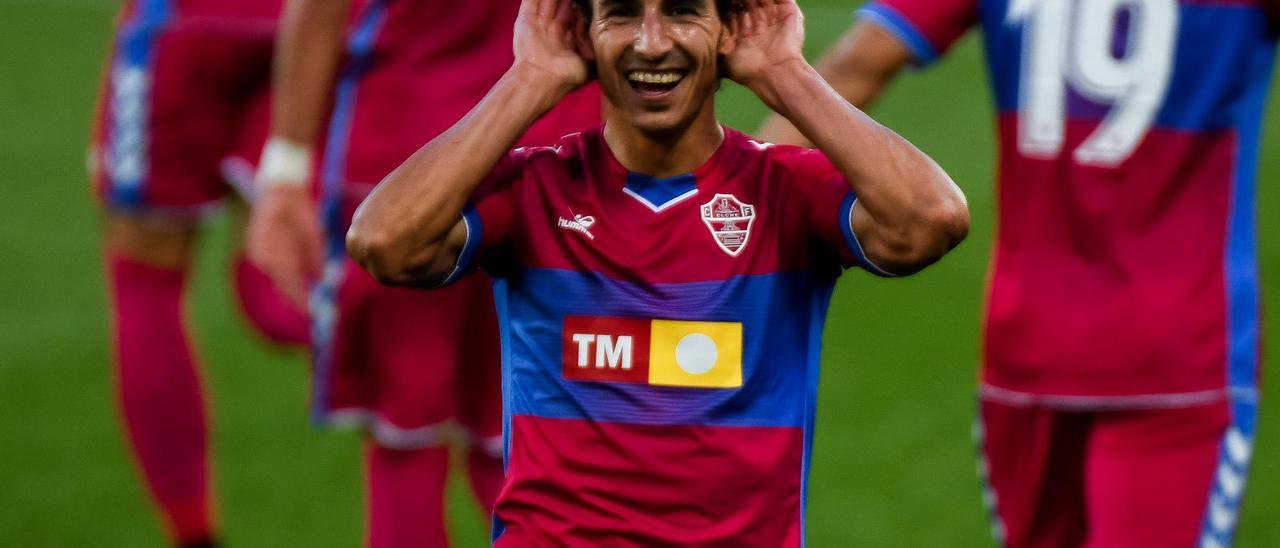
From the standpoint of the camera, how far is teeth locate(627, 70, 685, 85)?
2.56 m

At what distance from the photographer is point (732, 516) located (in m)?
2.63

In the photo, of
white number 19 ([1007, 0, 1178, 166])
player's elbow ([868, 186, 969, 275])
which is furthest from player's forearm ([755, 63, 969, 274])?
white number 19 ([1007, 0, 1178, 166])

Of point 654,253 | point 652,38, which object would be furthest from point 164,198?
point 652,38

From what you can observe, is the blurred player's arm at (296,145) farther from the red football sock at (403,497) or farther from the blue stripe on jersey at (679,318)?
the blue stripe on jersey at (679,318)

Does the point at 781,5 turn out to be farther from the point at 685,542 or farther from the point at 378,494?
the point at 378,494

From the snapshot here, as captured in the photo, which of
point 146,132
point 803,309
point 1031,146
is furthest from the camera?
point 146,132

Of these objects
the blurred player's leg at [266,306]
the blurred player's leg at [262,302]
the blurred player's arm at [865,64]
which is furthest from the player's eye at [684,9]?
the blurred player's leg at [266,306]

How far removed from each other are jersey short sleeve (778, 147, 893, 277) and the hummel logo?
0.94 ft

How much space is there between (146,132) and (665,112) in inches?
86.6

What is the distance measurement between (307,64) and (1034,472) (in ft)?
4.85

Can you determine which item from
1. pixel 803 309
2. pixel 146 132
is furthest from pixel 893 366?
pixel 803 309

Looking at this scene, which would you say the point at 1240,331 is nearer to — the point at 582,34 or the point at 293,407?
the point at 582,34

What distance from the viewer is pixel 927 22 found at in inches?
128

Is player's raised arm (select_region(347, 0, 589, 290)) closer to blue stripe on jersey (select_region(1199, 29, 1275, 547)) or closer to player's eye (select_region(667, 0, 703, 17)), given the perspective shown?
player's eye (select_region(667, 0, 703, 17))
